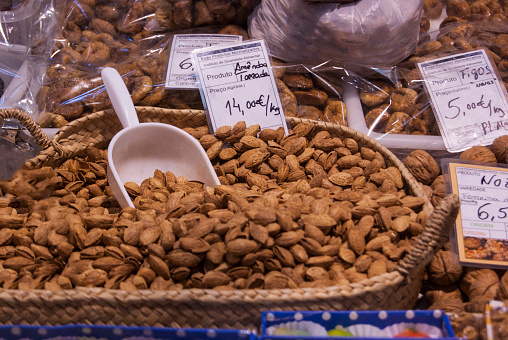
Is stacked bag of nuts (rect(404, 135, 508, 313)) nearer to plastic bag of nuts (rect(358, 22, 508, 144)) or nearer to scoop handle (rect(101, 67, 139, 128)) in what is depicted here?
plastic bag of nuts (rect(358, 22, 508, 144))

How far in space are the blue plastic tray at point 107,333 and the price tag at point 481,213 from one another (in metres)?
0.64

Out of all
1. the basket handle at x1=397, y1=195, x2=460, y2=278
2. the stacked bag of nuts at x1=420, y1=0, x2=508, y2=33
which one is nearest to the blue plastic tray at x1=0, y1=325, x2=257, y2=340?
the basket handle at x1=397, y1=195, x2=460, y2=278

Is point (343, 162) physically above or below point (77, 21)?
below

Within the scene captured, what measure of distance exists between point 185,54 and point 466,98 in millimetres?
966

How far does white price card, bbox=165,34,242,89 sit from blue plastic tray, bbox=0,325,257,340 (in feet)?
2.97

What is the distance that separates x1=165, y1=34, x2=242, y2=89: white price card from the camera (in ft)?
4.88

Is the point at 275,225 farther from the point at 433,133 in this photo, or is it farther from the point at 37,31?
the point at 37,31

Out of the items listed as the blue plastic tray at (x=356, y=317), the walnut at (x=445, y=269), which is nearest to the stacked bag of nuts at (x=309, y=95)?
the walnut at (x=445, y=269)

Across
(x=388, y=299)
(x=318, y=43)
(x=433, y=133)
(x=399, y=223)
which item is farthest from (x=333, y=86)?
(x=388, y=299)


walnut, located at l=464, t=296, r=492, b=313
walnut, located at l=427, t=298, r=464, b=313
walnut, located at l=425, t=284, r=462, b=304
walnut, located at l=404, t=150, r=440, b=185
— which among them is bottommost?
walnut, located at l=425, t=284, r=462, b=304

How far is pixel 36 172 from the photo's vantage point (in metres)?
1.14

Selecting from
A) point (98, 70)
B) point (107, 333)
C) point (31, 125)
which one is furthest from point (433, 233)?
point (98, 70)

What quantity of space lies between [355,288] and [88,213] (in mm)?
627

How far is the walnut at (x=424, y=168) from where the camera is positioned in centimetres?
127
